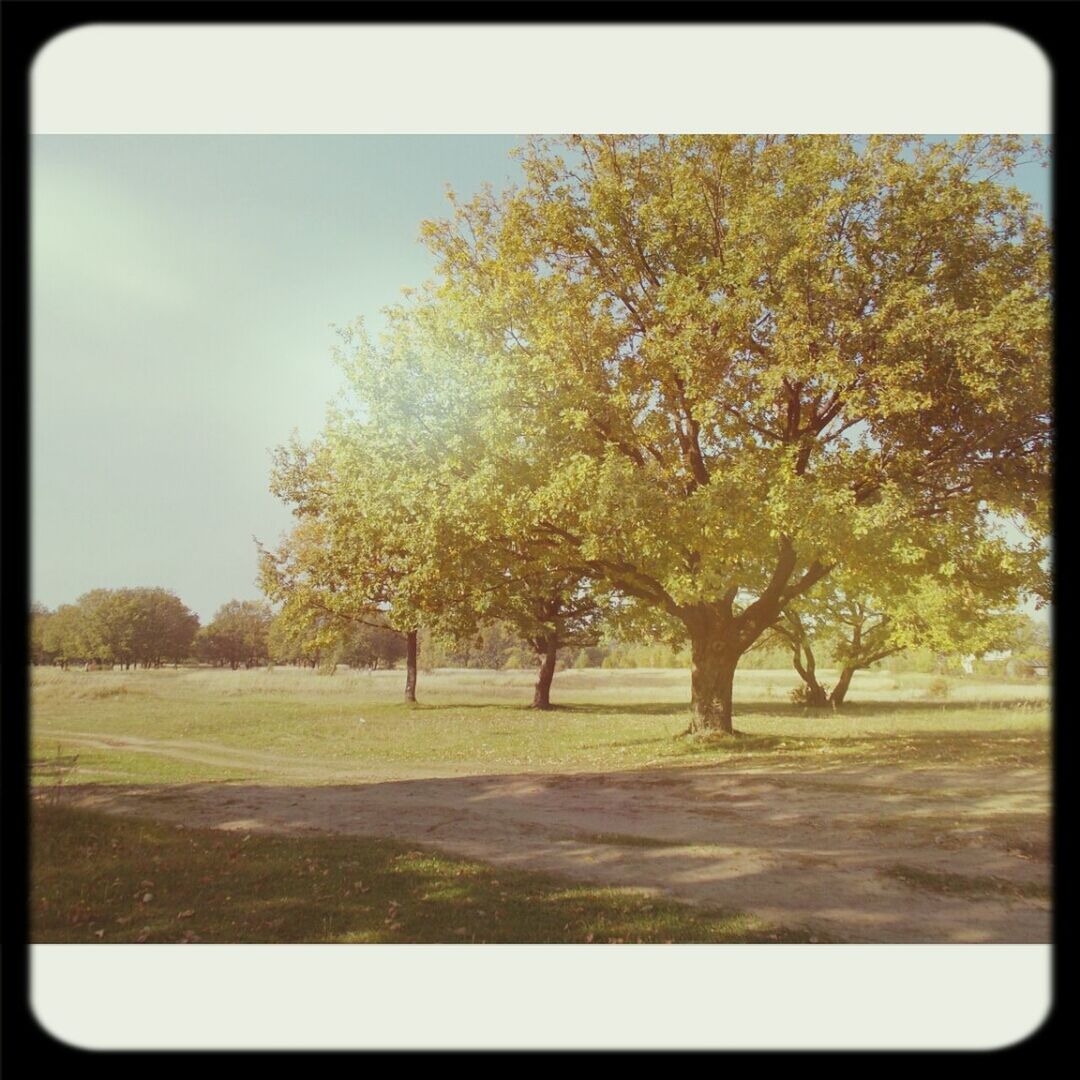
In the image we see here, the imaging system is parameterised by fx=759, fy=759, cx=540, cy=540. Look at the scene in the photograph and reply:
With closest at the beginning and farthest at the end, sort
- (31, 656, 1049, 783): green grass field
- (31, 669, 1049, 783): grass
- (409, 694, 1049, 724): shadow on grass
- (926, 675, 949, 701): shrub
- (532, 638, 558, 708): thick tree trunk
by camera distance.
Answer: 1. (31, 669, 1049, 783): grass
2. (31, 656, 1049, 783): green grass field
3. (409, 694, 1049, 724): shadow on grass
4. (926, 675, 949, 701): shrub
5. (532, 638, 558, 708): thick tree trunk

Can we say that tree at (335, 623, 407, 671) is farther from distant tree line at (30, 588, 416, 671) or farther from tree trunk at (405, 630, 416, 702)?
distant tree line at (30, 588, 416, 671)

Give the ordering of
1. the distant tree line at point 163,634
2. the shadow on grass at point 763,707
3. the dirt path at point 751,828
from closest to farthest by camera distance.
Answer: the dirt path at point 751,828, the distant tree line at point 163,634, the shadow on grass at point 763,707

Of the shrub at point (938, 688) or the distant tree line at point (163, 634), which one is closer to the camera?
the distant tree line at point (163, 634)

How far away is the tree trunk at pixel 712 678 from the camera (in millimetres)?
13961

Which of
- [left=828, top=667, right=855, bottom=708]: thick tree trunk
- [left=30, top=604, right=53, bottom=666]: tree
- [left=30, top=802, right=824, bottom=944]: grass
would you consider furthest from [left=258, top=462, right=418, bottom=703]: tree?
[left=828, top=667, right=855, bottom=708]: thick tree trunk

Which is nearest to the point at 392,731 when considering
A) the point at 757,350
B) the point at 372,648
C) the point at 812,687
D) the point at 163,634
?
the point at 372,648

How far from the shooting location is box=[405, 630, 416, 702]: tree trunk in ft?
72.5

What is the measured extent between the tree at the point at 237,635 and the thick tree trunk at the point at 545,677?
1203 centimetres

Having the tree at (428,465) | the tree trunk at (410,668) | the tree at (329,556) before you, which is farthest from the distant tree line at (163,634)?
the tree trunk at (410,668)

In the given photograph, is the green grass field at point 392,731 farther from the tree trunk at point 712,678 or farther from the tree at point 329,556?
the tree at point 329,556

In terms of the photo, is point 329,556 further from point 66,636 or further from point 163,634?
point 66,636

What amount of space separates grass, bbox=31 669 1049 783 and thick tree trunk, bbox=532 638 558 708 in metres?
2.52

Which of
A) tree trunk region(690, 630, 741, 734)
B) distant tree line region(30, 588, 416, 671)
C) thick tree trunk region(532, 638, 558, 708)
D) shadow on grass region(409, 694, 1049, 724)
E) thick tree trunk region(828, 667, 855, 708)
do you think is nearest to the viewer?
distant tree line region(30, 588, 416, 671)
